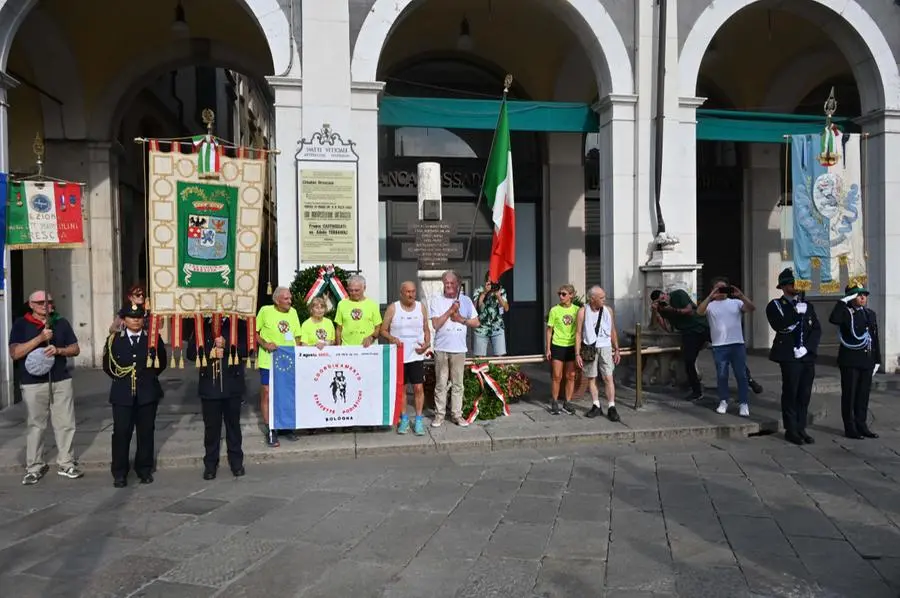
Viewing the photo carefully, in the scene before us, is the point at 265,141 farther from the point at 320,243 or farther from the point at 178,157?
the point at 178,157

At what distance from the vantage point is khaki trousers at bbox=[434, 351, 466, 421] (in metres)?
8.38

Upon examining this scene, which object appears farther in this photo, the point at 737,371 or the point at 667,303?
the point at 667,303

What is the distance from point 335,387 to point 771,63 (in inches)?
493

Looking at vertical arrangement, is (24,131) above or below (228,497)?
above

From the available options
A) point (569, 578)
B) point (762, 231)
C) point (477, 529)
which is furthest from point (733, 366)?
point (762, 231)

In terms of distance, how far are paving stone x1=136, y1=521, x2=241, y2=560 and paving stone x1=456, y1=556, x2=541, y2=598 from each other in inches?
72.8

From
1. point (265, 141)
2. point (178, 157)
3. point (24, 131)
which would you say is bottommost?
point (178, 157)

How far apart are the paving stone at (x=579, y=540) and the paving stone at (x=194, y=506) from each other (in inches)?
A: 107

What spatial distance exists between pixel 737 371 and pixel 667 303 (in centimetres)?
167

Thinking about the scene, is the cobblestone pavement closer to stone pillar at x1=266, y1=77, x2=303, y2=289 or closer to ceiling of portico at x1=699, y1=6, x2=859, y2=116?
stone pillar at x1=266, y1=77, x2=303, y2=289

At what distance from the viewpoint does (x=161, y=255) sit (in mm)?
6875

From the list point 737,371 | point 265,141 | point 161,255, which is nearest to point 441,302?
point 161,255

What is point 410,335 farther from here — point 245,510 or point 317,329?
point 245,510

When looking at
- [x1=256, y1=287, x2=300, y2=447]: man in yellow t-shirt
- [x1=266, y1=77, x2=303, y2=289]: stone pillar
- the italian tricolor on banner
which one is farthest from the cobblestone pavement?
[x1=266, y1=77, x2=303, y2=289]: stone pillar
